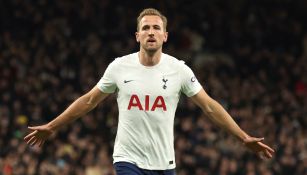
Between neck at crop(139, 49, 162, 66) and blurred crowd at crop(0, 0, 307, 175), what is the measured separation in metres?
8.06

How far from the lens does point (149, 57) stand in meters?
7.33

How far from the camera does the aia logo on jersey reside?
7.16 metres

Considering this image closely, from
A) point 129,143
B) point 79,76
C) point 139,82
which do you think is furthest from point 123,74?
point 79,76

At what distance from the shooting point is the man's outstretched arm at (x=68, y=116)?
7.43 m

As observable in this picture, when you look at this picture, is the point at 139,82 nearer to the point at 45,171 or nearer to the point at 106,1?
the point at 45,171

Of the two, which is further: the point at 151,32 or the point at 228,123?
the point at 228,123

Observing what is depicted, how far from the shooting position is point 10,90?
17.8 metres

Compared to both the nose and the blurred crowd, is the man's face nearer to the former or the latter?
the nose

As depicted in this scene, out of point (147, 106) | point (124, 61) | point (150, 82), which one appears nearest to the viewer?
point (147, 106)

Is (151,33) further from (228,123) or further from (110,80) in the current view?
(228,123)

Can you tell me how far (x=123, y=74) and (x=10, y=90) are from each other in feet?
35.7

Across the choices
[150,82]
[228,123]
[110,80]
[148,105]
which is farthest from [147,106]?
[228,123]

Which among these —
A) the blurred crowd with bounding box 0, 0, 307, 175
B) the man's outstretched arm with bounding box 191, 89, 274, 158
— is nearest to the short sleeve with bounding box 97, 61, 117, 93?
the man's outstretched arm with bounding box 191, 89, 274, 158

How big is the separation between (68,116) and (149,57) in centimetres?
96
